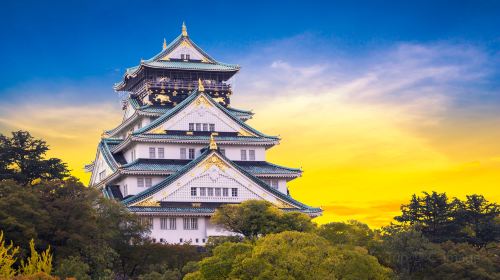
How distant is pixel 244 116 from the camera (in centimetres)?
9456

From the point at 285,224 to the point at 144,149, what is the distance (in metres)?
23.1

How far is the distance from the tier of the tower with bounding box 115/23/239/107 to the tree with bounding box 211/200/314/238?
27.8 meters

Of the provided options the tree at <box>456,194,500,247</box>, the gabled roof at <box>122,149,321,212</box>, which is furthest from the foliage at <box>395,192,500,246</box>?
the gabled roof at <box>122,149,321,212</box>

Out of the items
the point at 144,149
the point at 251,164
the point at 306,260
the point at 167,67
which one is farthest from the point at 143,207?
the point at 306,260

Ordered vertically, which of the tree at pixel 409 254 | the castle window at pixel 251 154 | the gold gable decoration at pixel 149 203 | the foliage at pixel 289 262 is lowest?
the foliage at pixel 289 262

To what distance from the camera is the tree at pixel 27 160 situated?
73.0 m

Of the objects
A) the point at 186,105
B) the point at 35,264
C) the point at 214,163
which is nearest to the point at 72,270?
the point at 35,264

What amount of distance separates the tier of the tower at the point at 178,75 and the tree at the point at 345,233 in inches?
1181

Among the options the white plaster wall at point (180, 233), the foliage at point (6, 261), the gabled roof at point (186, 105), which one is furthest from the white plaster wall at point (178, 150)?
the foliage at point (6, 261)

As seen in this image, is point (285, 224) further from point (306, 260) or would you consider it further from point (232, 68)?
point (232, 68)

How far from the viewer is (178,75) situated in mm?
94125

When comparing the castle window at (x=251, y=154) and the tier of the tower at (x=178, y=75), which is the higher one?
the tier of the tower at (x=178, y=75)

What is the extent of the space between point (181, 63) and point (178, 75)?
137cm

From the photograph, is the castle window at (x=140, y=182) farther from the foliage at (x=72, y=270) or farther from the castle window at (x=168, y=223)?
the foliage at (x=72, y=270)
